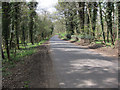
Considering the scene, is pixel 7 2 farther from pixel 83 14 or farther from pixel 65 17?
pixel 65 17

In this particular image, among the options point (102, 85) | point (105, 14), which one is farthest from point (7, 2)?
point (105, 14)

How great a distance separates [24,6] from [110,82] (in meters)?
9.86

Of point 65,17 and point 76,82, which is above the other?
point 65,17

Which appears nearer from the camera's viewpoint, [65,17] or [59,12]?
[59,12]

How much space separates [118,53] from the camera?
10.2 m

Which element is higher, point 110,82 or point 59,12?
point 59,12

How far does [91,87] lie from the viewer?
14.8ft

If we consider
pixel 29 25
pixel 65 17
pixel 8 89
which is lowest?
pixel 8 89

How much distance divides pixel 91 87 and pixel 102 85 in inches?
18.1

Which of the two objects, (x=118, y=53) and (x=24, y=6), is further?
(x=24, y=6)

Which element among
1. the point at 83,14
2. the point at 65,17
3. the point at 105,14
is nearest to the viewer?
the point at 105,14

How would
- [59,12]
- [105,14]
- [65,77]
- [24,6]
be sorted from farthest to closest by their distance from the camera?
[59,12]
[105,14]
[24,6]
[65,77]

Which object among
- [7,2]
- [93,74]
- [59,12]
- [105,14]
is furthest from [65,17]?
[93,74]

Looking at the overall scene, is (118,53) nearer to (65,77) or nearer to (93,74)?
(93,74)
